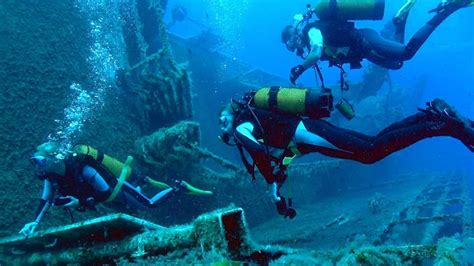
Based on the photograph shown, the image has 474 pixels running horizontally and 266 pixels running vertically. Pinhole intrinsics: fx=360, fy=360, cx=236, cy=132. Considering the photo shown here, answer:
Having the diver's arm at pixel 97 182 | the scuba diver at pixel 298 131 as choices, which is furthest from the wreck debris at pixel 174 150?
the scuba diver at pixel 298 131

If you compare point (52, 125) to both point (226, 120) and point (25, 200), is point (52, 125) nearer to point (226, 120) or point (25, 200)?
point (25, 200)

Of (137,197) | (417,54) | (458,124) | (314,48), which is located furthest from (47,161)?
(417,54)

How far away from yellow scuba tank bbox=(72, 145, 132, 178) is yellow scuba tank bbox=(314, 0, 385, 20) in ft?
12.1

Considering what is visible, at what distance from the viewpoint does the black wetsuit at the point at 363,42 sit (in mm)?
5246

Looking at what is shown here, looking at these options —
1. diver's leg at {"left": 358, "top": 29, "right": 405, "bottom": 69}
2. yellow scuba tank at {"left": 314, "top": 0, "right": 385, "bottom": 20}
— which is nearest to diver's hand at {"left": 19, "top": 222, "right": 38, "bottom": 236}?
yellow scuba tank at {"left": 314, "top": 0, "right": 385, "bottom": 20}

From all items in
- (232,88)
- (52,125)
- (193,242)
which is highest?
(232,88)

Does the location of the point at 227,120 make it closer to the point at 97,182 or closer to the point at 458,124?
the point at 97,182

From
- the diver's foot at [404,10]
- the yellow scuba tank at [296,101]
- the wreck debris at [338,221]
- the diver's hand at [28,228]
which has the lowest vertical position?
the wreck debris at [338,221]

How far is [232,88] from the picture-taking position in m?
12.3

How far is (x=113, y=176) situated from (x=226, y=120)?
187 cm

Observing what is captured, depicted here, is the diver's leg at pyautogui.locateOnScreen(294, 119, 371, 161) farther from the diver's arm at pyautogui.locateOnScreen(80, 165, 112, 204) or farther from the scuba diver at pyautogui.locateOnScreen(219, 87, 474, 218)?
the diver's arm at pyautogui.locateOnScreen(80, 165, 112, 204)

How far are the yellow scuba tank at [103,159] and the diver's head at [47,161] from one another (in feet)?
1.10

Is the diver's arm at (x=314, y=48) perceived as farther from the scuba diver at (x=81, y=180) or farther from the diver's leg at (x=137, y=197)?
the diver's leg at (x=137, y=197)

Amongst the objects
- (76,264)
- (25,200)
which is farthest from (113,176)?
(76,264)
